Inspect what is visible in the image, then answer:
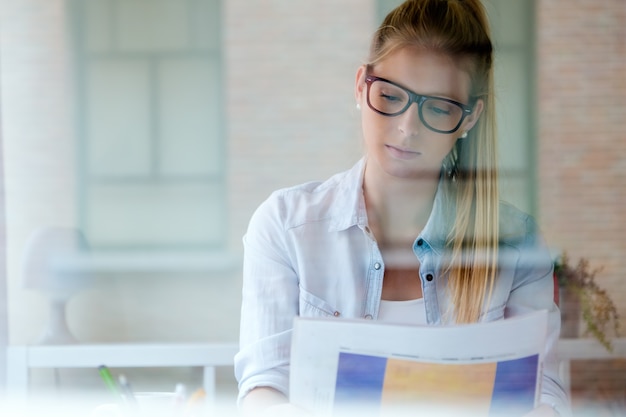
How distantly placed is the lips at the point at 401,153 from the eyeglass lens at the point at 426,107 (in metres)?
0.08

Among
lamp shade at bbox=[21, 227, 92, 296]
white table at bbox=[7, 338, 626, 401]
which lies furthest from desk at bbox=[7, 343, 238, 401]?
lamp shade at bbox=[21, 227, 92, 296]

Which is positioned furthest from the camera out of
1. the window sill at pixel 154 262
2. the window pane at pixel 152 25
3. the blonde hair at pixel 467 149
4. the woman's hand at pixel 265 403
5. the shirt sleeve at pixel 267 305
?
the window sill at pixel 154 262

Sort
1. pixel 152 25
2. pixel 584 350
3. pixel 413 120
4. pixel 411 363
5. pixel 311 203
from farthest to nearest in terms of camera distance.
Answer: pixel 584 350
pixel 152 25
pixel 311 203
pixel 413 120
pixel 411 363

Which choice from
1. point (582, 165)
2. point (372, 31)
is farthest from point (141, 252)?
point (582, 165)

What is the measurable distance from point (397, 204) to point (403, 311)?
0.69 ft

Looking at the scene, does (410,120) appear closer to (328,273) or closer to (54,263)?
(328,273)

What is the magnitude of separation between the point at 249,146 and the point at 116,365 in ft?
1.86

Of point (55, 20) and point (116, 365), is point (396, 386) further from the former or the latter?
point (55, 20)

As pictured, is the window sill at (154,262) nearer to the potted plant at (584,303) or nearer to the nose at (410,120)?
the nose at (410,120)

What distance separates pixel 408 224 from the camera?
1.39 m

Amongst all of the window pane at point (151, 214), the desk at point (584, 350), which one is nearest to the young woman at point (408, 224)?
the window pane at point (151, 214)

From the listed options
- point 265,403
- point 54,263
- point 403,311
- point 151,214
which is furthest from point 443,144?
point 54,263

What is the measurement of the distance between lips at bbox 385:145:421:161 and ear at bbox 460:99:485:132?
99mm

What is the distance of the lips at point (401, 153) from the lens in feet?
4.30
